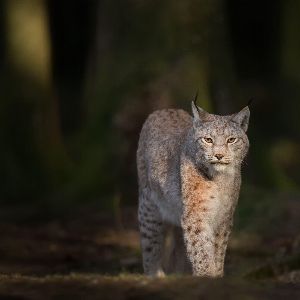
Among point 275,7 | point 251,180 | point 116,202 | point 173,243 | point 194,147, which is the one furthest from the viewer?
point 275,7

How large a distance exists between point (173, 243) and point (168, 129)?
3.37ft

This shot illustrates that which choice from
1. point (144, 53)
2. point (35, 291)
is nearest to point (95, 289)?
point (35, 291)

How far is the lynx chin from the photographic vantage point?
8.50 metres

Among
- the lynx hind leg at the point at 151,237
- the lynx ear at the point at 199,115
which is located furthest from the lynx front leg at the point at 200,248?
the lynx hind leg at the point at 151,237

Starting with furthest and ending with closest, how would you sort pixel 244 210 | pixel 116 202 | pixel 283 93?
pixel 283 93, pixel 116 202, pixel 244 210

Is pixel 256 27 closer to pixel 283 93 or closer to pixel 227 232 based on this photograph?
pixel 283 93

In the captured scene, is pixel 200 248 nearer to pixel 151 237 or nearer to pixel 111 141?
pixel 151 237

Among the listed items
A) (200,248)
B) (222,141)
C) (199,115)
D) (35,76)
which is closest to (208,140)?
(222,141)

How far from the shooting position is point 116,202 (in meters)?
13.5

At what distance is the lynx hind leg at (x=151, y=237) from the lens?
32.1ft

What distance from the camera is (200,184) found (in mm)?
8680

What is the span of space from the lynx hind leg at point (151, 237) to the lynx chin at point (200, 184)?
6cm

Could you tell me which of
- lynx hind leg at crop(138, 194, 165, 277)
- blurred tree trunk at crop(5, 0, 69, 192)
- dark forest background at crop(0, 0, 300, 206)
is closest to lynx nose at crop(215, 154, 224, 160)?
lynx hind leg at crop(138, 194, 165, 277)

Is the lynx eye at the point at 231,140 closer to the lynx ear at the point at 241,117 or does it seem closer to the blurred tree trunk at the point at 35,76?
the lynx ear at the point at 241,117
